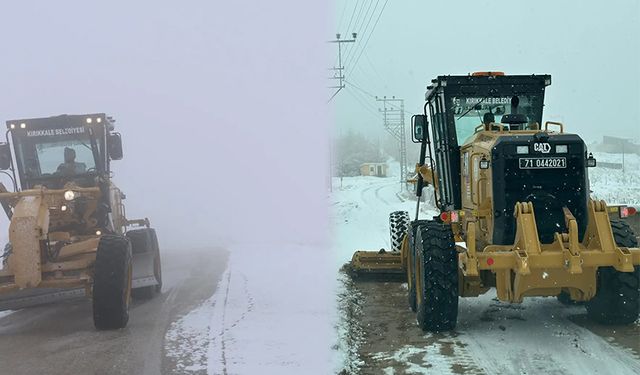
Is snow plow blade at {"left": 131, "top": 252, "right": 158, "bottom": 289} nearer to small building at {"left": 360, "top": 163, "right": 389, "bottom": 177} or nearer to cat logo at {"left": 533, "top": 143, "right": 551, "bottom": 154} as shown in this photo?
cat logo at {"left": 533, "top": 143, "right": 551, "bottom": 154}

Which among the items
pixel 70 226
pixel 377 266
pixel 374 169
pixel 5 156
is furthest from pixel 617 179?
pixel 374 169

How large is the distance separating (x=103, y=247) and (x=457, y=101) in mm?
4839

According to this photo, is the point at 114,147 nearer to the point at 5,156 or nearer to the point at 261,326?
the point at 5,156

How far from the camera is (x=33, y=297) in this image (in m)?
8.30

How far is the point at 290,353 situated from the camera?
21.1 ft

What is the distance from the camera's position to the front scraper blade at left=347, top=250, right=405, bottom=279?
34.6 ft

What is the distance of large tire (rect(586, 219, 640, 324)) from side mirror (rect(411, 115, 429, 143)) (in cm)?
289

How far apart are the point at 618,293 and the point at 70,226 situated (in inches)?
289

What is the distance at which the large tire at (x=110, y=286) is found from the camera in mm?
7824

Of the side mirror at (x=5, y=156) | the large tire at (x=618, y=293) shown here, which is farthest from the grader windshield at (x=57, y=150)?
the large tire at (x=618, y=293)

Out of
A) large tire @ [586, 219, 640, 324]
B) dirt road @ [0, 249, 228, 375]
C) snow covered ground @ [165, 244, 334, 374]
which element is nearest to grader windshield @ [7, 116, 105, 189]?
dirt road @ [0, 249, 228, 375]

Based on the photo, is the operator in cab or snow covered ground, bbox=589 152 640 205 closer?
the operator in cab

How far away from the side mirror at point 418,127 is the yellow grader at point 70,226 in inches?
163

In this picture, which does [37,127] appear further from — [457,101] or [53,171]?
[457,101]
